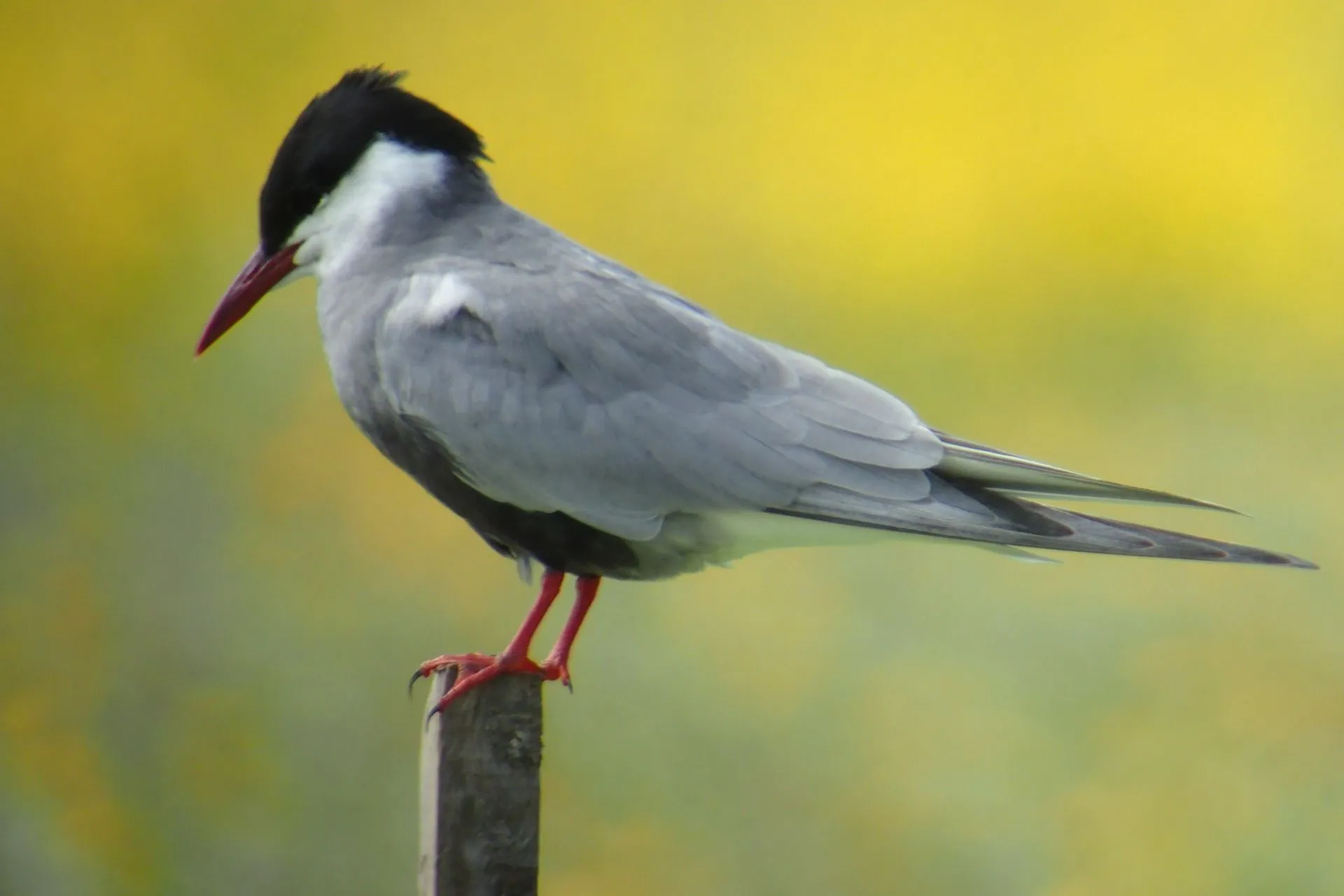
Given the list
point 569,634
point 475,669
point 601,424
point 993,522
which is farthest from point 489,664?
point 993,522

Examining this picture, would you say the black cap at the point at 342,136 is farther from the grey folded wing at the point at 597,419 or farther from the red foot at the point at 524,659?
the red foot at the point at 524,659

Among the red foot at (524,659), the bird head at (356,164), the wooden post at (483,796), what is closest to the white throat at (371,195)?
the bird head at (356,164)

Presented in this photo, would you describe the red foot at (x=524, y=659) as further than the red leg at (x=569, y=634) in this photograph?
No

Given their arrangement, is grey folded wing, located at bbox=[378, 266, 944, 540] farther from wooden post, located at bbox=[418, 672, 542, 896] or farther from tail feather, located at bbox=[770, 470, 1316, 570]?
wooden post, located at bbox=[418, 672, 542, 896]

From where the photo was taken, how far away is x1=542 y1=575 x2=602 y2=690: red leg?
1834mm

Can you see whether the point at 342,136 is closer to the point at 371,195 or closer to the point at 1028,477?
the point at 371,195

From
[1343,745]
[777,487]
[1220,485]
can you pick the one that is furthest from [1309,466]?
[777,487]

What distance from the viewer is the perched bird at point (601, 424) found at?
5.73 ft

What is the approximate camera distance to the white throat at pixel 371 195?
1.90 meters

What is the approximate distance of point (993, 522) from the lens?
1715 millimetres

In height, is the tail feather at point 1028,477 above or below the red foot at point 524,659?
above

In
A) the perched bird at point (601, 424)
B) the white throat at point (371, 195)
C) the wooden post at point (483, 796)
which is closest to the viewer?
the wooden post at point (483, 796)

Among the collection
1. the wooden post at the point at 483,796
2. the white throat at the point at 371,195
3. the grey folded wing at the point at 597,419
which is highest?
the white throat at the point at 371,195

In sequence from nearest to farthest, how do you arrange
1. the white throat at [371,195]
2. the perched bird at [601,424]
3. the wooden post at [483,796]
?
the wooden post at [483,796] → the perched bird at [601,424] → the white throat at [371,195]
